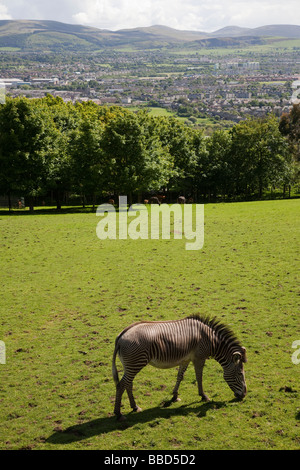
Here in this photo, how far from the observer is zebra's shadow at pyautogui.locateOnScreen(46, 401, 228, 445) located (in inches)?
412

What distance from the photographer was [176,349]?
11.3m

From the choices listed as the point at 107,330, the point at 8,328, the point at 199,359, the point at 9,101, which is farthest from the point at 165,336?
the point at 9,101

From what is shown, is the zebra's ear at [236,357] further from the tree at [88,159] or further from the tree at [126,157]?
the tree at [88,159]

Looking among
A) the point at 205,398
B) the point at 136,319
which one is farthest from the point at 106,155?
the point at 205,398

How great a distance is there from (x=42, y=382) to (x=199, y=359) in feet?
16.6

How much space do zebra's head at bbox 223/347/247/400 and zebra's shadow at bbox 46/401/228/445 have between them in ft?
1.60

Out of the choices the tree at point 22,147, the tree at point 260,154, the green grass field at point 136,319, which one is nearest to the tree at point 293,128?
the tree at point 260,154

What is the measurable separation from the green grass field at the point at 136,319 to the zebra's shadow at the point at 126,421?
0.03 metres

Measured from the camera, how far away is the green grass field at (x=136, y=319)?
10625 millimetres

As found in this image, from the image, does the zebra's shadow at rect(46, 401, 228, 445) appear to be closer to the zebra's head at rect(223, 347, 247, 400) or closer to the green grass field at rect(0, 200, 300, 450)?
the green grass field at rect(0, 200, 300, 450)

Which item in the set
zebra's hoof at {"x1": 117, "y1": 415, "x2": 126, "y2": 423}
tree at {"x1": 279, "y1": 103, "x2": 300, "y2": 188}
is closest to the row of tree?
tree at {"x1": 279, "y1": 103, "x2": 300, "y2": 188}

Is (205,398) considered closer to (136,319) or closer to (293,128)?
(136,319)

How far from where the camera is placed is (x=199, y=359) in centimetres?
1163

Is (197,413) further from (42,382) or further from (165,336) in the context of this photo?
(42,382)
